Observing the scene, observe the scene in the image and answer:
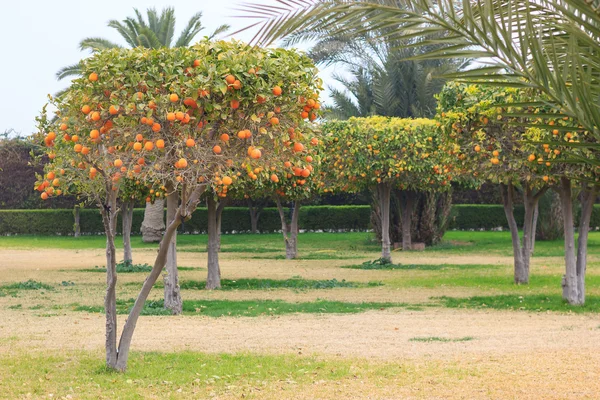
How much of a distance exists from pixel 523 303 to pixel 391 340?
4.64m

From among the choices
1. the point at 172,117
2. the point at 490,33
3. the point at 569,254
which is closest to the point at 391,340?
the point at 172,117

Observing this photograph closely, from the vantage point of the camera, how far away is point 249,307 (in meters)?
12.7

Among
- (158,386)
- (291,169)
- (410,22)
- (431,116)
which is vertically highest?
(431,116)

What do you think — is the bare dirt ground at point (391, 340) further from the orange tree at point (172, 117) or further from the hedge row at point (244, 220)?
the hedge row at point (244, 220)

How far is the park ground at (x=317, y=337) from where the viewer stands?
672 centimetres

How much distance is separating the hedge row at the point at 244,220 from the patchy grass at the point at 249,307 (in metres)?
23.3

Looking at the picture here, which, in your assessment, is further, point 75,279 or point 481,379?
point 75,279

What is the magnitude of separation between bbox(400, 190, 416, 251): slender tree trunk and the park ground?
7.86 meters

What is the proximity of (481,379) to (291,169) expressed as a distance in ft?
8.12

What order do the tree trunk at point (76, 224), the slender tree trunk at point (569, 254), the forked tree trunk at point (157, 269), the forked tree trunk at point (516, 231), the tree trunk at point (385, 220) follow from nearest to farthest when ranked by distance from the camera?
the forked tree trunk at point (157, 269)
the slender tree trunk at point (569, 254)
the forked tree trunk at point (516, 231)
the tree trunk at point (385, 220)
the tree trunk at point (76, 224)

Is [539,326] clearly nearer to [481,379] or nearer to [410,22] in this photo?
[481,379]

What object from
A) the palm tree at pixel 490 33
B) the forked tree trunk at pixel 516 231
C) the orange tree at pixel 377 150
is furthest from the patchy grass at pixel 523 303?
the palm tree at pixel 490 33

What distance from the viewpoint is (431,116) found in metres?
30.3

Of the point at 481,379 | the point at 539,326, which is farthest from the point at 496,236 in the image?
the point at 481,379
